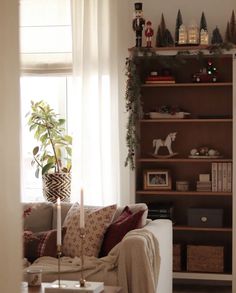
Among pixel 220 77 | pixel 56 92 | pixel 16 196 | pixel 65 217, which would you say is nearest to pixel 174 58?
pixel 220 77

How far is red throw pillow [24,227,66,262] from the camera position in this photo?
4160mm

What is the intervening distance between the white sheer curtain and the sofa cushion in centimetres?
74

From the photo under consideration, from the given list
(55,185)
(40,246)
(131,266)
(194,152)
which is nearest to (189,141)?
(194,152)

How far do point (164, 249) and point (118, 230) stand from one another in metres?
0.35

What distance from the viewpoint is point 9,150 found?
535 millimetres

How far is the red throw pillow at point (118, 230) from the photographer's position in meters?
4.09

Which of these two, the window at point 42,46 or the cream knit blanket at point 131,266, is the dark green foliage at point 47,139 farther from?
the cream knit blanket at point 131,266

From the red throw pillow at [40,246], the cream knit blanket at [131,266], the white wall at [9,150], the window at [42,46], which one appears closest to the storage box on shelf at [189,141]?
the window at [42,46]

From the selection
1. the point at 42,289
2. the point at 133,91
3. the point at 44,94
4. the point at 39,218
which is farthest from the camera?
the point at 44,94

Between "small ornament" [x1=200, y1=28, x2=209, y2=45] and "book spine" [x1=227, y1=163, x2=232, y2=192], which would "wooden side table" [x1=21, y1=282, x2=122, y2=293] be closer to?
"book spine" [x1=227, y1=163, x2=232, y2=192]

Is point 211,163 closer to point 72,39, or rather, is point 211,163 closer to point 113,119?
point 113,119

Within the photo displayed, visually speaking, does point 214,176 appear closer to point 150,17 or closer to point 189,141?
point 189,141

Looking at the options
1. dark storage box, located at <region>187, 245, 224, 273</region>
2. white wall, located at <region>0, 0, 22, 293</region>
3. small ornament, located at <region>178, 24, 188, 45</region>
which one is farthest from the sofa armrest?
white wall, located at <region>0, 0, 22, 293</region>

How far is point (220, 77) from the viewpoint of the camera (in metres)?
5.38
